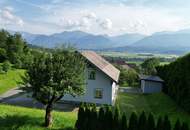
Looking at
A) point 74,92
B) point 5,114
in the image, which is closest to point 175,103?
point 74,92

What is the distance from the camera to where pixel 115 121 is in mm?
20625

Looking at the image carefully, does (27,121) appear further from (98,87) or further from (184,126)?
(98,87)

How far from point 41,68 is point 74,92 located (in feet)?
9.66

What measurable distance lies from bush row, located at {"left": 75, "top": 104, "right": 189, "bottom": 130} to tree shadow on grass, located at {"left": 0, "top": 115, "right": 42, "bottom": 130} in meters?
3.31

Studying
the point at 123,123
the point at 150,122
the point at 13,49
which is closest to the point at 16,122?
the point at 123,123

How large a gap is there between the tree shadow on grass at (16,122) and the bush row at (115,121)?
10.8ft

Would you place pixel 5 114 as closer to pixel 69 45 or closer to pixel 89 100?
pixel 69 45

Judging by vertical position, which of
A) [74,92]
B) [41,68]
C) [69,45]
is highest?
[69,45]

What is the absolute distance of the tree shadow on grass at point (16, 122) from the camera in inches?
848

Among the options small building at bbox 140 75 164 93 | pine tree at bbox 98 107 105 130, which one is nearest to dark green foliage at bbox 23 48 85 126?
pine tree at bbox 98 107 105 130

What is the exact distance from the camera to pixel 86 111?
2209 centimetres

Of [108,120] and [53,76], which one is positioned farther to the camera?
[53,76]

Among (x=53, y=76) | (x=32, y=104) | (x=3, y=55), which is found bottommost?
(x=32, y=104)

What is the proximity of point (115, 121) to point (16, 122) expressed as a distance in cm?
714
